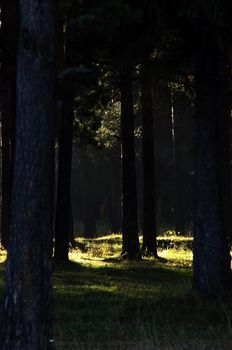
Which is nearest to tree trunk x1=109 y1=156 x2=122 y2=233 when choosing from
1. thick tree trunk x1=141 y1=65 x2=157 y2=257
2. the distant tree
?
thick tree trunk x1=141 y1=65 x2=157 y2=257

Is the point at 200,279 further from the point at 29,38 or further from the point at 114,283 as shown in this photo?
the point at 29,38

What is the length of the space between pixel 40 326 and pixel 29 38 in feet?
10.5

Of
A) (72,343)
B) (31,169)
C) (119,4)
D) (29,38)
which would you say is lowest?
(72,343)

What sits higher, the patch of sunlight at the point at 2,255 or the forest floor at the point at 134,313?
the patch of sunlight at the point at 2,255

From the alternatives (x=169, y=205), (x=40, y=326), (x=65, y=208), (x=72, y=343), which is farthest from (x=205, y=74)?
(x=169, y=205)

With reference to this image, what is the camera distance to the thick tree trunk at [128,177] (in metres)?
25.0

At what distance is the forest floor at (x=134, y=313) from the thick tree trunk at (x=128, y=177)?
3.90 m

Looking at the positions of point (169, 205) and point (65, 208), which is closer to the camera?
point (65, 208)

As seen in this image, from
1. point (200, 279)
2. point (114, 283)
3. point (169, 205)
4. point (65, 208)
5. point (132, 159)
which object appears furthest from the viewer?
point (169, 205)

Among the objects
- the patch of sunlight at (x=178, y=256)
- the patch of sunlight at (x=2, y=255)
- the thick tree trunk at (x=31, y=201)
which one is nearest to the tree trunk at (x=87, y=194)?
the patch of sunlight at (x=178, y=256)

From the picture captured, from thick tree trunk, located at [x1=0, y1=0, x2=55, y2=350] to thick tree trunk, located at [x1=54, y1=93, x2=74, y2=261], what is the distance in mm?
14379

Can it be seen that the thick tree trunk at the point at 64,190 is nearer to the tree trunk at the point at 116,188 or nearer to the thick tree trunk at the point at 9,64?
the thick tree trunk at the point at 9,64

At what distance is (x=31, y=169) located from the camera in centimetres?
847

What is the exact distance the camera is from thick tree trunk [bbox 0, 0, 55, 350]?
8.44 metres
